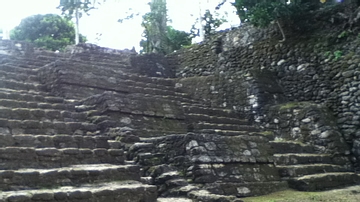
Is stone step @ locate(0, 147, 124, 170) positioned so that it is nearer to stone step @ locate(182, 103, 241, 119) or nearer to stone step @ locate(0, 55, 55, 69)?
stone step @ locate(182, 103, 241, 119)

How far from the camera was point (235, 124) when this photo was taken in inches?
412

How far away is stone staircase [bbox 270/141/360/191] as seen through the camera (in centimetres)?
724

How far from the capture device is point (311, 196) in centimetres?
647

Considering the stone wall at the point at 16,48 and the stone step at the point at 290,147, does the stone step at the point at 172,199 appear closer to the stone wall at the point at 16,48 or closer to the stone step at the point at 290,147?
the stone step at the point at 290,147

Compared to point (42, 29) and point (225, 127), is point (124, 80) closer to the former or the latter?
point (225, 127)

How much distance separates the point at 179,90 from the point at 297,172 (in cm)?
539

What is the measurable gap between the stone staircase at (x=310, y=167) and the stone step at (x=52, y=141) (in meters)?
3.10

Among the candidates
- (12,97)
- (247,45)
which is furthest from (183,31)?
(12,97)

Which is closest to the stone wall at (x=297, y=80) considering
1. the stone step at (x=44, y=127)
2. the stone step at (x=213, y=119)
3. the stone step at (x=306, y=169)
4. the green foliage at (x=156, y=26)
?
the stone step at (x=213, y=119)

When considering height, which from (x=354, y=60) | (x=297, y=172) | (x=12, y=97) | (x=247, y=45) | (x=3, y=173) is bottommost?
(x=297, y=172)

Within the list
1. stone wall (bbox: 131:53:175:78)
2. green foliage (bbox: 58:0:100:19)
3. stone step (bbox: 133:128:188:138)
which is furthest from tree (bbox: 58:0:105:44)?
stone step (bbox: 133:128:188:138)

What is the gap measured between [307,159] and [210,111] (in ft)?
9.42

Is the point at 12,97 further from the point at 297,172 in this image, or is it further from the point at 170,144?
the point at 297,172

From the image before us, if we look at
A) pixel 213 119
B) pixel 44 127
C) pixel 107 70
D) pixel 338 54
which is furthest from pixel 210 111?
pixel 44 127
